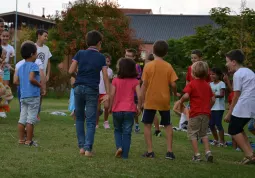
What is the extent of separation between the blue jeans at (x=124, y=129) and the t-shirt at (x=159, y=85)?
0.42 meters

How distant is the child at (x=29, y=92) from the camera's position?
1027cm

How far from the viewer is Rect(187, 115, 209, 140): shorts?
977 cm

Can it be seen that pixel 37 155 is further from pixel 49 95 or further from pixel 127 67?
pixel 49 95

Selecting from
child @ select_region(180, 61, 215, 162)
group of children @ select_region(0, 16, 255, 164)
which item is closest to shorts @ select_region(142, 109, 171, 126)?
group of children @ select_region(0, 16, 255, 164)

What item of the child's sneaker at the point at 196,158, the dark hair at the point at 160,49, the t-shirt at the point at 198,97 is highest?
the dark hair at the point at 160,49

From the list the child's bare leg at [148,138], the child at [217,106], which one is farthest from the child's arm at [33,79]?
the child at [217,106]

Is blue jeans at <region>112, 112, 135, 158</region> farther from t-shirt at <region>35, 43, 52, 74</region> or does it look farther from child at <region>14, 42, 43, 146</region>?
t-shirt at <region>35, 43, 52, 74</region>

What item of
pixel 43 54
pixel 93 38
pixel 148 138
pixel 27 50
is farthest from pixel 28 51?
pixel 43 54

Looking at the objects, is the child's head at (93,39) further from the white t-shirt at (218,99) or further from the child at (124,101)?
the white t-shirt at (218,99)

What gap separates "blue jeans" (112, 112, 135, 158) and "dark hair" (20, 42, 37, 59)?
199 centimetres

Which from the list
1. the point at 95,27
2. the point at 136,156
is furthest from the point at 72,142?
the point at 95,27

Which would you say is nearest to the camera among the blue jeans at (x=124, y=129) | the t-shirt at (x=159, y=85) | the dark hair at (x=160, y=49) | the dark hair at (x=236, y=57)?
the blue jeans at (x=124, y=129)

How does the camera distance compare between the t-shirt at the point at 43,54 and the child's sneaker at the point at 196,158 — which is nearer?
the child's sneaker at the point at 196,158

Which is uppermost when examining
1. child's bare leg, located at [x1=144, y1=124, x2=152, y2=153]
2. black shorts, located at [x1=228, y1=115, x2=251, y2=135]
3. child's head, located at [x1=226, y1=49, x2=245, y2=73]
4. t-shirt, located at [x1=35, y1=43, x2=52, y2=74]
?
child's head, located at [x1=226, y1=49, x2=245, y2=73]
